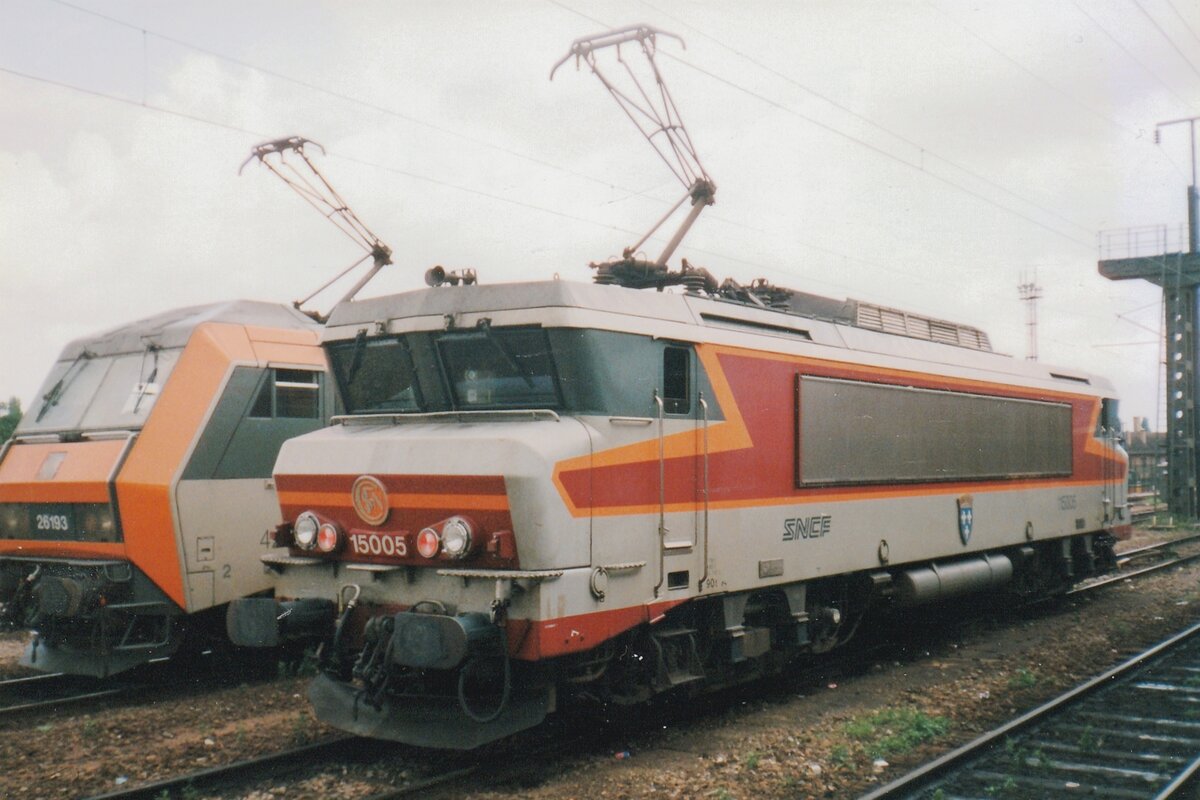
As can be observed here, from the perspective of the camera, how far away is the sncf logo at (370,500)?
7.11m

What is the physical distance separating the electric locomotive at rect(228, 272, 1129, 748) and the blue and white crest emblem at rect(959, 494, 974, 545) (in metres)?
1.43

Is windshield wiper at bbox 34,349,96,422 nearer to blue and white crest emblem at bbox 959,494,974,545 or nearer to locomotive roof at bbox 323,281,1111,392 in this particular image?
locomotive roof at bbox 323,281,1111,392

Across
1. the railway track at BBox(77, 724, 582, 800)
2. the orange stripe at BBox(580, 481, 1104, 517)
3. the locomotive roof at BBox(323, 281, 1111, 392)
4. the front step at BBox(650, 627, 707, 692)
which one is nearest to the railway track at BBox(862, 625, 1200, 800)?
the front step at BBox(650, 627, 707, 692)

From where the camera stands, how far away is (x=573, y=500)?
261 inches

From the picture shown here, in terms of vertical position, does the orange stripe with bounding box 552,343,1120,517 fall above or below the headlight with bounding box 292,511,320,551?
above

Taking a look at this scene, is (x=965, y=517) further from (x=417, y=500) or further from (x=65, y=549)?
(x=65, y=549)

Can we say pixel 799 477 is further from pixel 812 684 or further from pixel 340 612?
pixel 340 612

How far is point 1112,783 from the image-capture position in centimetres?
701

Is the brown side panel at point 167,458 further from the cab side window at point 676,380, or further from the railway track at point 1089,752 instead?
the railway track at point 1089,752

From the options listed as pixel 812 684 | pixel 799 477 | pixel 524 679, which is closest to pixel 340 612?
pixel 524 679

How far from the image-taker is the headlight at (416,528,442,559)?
673 centimetres

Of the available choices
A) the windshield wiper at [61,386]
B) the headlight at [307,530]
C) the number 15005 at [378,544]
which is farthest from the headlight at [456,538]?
the windshield wiper at [61,386]

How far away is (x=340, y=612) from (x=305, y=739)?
44.6 inches

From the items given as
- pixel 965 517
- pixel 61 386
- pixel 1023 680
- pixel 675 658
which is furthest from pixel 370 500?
pixel 965 517
